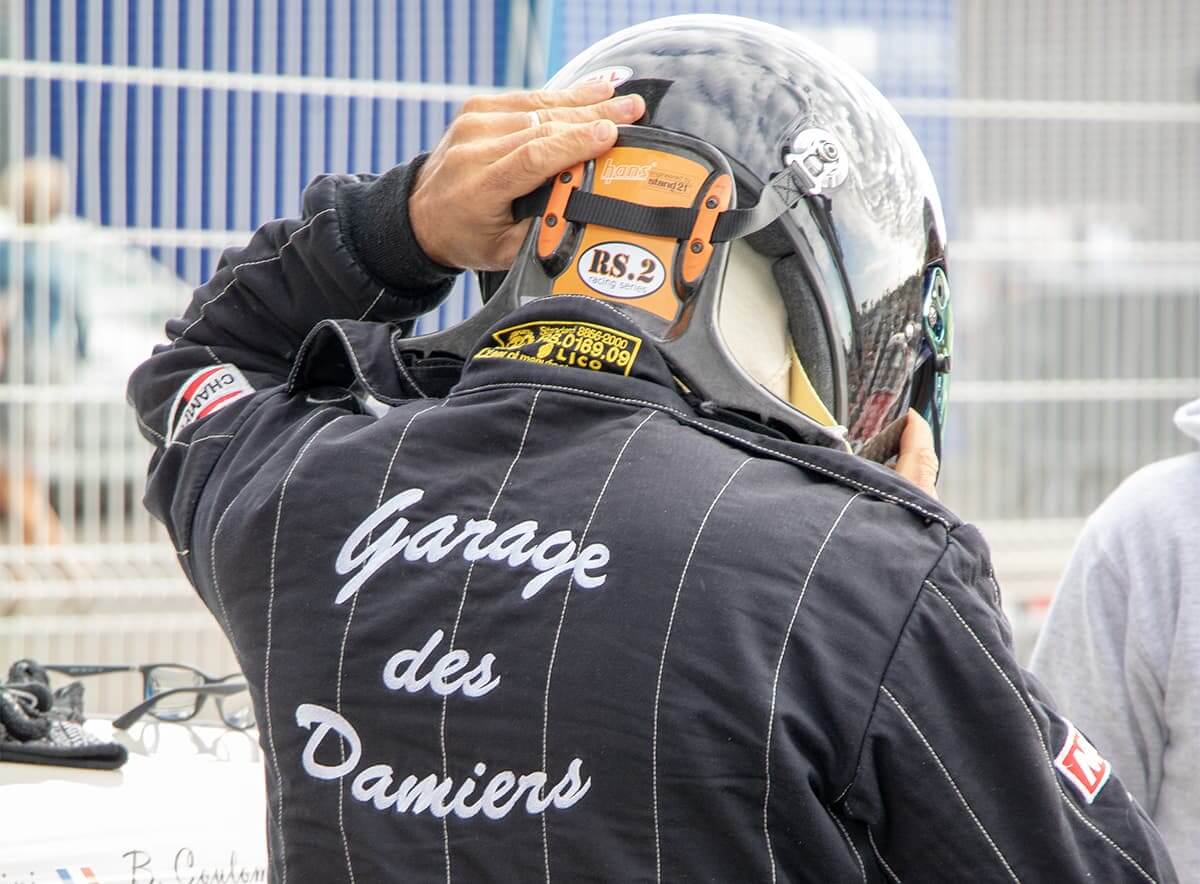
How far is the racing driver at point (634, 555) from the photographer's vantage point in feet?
3.27

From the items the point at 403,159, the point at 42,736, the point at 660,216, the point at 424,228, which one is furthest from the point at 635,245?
the point at 403,159

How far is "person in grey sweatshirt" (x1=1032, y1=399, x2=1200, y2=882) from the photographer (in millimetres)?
1769

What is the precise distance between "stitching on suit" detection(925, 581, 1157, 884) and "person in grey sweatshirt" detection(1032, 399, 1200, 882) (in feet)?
2.62

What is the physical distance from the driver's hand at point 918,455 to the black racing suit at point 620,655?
Result: 27 centimetres

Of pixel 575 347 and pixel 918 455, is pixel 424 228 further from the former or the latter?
pixel 918 455

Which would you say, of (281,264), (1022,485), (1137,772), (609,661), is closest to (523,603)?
(609,661)

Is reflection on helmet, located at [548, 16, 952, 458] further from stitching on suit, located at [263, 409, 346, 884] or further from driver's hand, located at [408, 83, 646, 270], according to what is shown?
stitching on suit, located at [263, 409, 346, 884]

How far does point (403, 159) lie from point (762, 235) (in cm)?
359

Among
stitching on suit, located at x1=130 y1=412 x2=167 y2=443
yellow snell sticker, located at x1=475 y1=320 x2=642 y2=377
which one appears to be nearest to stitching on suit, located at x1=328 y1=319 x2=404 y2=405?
yellow snell sticker, located at x1=475 y1=320 x2=642 y2=377

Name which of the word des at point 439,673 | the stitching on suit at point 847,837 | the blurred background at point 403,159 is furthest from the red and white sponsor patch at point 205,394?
the blurred background at point 403,159

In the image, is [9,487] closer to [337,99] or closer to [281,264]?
[337,99]

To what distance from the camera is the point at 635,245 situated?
3.98ft

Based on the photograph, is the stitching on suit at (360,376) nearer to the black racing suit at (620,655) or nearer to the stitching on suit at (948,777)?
the black racing suit at (620,655)

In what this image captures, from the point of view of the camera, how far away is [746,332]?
1.23 metres
